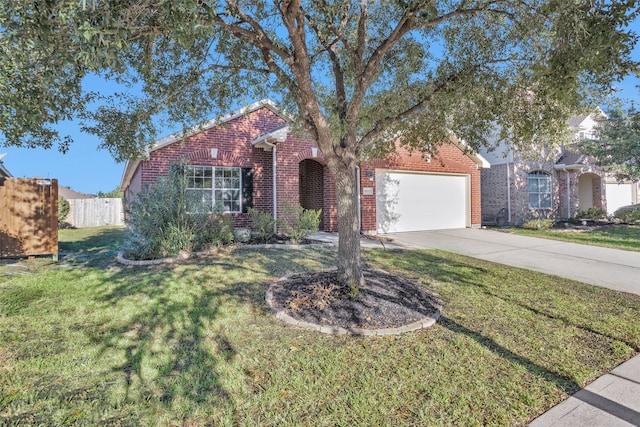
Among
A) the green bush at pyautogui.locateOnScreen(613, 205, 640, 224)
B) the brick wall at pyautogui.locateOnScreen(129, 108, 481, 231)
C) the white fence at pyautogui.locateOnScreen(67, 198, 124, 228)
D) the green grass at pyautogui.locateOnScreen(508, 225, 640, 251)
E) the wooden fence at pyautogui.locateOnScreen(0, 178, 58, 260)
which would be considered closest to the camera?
the wooden fence at pyautogui.locateOnScreen(0, 178, 58, 260)

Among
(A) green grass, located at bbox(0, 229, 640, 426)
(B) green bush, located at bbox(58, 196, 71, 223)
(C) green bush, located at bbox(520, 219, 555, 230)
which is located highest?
(B) green bush, located at bbox(58, 196, 71, 223)

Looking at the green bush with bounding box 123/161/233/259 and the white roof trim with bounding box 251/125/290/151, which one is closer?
the green bush with bounding box 123/161/233/259

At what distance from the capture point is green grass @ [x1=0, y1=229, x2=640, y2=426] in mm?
2615

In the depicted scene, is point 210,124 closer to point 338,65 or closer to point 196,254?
point 196,254

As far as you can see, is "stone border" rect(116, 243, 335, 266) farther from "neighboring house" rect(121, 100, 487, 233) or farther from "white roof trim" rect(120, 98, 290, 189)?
"neighboring house" rect(121, 100, 487, 233)

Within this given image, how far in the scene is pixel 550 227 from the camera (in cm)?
1575

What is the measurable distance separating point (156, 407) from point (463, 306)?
162 inches

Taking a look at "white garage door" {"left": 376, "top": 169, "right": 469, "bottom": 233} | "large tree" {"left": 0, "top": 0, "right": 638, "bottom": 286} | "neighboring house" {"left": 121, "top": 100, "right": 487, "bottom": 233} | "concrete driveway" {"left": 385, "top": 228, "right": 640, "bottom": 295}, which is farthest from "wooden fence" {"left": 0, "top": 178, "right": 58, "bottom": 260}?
"white garage door" {"left": 376, "top": 169, "right": 469, "bottom": 233}

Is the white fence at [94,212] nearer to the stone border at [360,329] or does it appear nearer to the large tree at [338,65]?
the large tree at [338,65]

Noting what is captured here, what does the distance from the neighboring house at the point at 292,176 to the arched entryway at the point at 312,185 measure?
42 millimetres

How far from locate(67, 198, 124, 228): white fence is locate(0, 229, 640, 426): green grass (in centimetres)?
1772

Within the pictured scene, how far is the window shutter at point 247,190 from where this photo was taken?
12.0 meters

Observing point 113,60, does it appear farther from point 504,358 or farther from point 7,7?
point 504,358

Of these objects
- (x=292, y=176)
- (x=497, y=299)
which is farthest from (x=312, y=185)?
(x=497, y=299)
